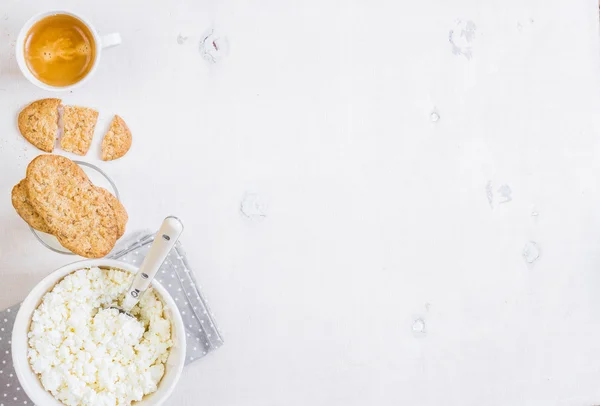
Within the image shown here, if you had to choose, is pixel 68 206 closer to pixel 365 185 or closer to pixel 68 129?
pixel 68 129

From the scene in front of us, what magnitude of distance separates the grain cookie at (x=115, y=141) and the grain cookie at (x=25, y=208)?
13 cm

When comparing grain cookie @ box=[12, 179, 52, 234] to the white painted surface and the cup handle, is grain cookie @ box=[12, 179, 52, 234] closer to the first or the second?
the white painted surface

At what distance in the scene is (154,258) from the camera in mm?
820

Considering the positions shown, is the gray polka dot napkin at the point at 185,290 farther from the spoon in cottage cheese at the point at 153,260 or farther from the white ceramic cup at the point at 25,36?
the white ceramic cup at the point at 25,36

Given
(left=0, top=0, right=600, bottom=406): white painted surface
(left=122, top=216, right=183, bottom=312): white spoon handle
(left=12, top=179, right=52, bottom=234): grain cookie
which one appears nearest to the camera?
(left=122, top=216, right=183, bottom=312): white spoon handle

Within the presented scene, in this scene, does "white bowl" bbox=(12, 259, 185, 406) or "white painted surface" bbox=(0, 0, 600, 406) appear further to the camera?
"white painted surface" bbox=(0, 0, 600, 406)

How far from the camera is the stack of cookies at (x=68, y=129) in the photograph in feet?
3.19

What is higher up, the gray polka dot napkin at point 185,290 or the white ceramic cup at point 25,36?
the white ceramic cup at point 25,36

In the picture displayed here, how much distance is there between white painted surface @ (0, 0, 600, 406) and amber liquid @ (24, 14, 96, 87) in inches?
1.5

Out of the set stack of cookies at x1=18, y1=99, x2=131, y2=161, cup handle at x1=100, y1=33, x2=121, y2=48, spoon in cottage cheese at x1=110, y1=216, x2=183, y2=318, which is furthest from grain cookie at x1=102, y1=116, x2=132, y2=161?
spoon in cottage cheese at x1=110, y1=216, x2=183, y2=318

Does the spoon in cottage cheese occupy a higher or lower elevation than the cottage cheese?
higher

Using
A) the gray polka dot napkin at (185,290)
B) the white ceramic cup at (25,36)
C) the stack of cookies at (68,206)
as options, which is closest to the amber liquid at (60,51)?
the white ceramic cup at (25,36)

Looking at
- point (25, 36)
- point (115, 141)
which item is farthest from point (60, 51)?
point (115, 141)

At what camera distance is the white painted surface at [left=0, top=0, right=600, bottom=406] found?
1.02 m
